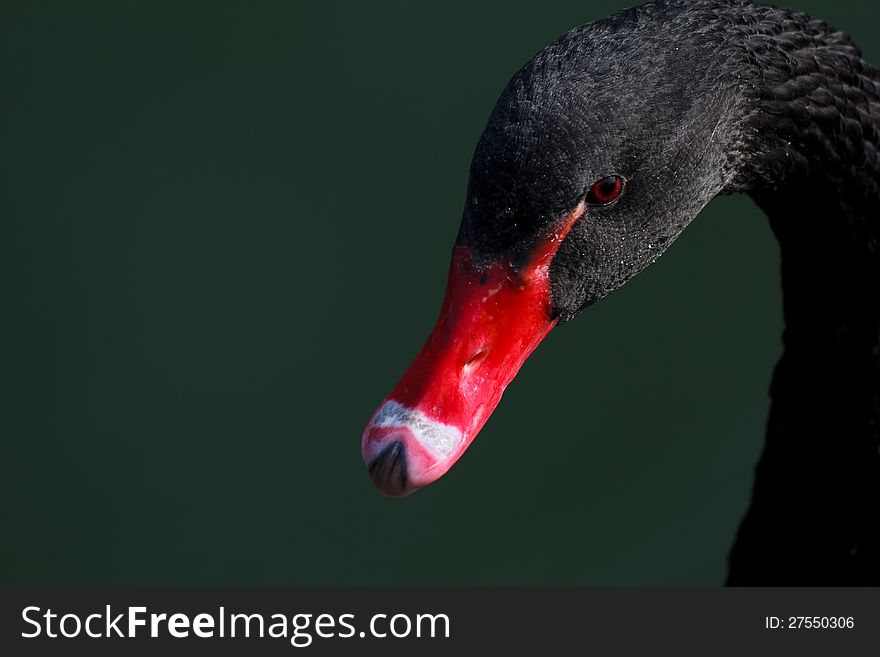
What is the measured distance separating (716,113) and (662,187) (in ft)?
0.43

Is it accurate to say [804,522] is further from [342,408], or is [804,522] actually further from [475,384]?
[342,408]

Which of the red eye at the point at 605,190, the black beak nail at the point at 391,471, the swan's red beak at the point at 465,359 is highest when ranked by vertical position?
the red eye at the point at 605,190

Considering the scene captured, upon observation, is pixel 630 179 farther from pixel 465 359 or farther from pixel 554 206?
pixel 465 359

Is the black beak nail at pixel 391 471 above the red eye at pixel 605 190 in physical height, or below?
below

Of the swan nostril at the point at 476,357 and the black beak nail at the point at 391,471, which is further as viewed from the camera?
the swan nostril at the point at 476,357

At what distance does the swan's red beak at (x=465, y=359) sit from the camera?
1787 millimetres

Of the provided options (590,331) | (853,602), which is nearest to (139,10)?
Answer: (590,331)

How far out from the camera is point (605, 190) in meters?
1.79

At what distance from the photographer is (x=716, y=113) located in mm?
1812

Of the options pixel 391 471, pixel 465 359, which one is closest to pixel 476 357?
pixel 465 359

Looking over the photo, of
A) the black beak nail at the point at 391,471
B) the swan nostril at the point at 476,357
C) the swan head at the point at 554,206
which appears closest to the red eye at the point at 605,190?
the swan head at the point at 554,206

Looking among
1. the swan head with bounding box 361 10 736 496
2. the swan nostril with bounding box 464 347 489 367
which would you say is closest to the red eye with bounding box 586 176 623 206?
the swan head with bounding box 361 10 736 496

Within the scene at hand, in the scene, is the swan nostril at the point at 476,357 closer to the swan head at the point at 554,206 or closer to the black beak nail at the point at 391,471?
the swan head at the point at 554,206

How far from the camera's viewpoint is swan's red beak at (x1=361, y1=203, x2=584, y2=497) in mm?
1787
